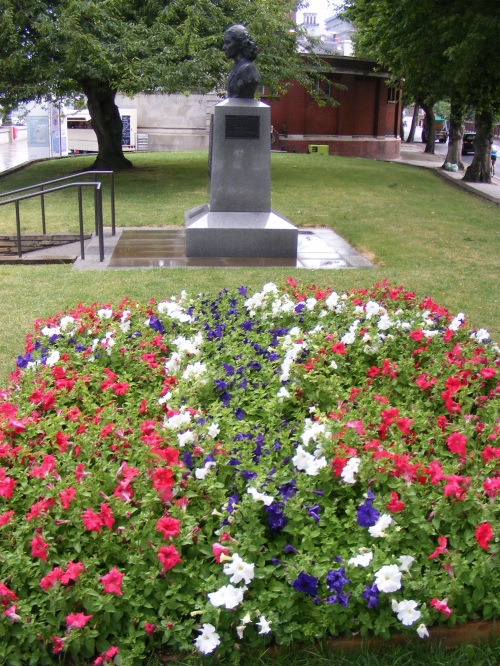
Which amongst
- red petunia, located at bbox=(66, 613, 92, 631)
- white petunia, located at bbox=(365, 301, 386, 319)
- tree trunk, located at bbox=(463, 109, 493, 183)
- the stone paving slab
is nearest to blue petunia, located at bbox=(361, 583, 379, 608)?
red petunia, located at bbox=(66, 613, 92, 631)

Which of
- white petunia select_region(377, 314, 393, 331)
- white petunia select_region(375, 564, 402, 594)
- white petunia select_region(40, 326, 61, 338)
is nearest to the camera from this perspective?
white petunia select_region(375, 564, 402, 594)

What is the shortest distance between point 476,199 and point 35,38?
10.7 meters

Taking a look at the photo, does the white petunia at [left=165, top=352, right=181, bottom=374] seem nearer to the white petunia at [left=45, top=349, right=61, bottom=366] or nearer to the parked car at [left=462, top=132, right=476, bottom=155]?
the white petunia at [left=45, top=349, right=61, bottom=366]

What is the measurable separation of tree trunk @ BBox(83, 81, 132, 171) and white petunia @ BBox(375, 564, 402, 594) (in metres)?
20.1

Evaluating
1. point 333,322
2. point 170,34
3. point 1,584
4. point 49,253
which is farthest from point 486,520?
point 170,34

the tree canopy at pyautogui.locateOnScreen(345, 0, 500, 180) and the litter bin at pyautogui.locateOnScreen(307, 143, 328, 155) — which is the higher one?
the tree canopy at pyautogui.locateOnScreen(345, 0, 500, 180)

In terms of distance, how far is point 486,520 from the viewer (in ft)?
9.83

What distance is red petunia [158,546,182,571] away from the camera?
2.77 metres

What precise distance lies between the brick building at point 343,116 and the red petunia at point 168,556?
35106 millimetres

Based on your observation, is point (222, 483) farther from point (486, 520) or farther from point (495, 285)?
point (495, 285)

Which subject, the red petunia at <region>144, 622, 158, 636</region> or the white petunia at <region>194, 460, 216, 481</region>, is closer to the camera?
the red petunia at <region>144, 622, 158, 636</region>

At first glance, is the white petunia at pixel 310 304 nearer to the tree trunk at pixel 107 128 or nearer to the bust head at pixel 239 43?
the bust head at pixel 239 43

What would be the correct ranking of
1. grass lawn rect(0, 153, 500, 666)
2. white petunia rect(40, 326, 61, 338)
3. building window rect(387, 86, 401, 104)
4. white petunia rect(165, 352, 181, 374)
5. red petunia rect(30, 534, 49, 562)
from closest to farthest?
red petunia rect(30, 534, 49, 562) < white petunia rect(165, 352, 181, 374) < white petunia rect(40, 326, 61, 338) < grass lawn rect(0, 153, 500, 666) < building window rect(387, 86, 401, 104)

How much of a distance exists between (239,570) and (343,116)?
3783cm
